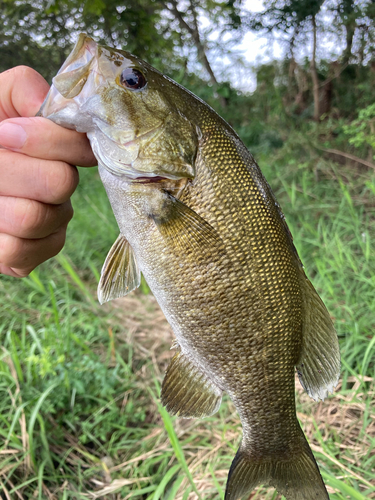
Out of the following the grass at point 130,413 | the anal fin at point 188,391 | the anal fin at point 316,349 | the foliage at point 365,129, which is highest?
the foliage at point 365,129

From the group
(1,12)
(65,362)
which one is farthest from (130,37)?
(65,362)

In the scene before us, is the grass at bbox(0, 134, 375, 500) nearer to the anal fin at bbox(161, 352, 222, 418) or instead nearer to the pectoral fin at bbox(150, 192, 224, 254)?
the anal fin at bbox(161, 352, 222, 418)

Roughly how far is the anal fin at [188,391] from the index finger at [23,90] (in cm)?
96

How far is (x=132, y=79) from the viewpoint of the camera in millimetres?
1019

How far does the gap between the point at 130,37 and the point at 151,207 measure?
657cm

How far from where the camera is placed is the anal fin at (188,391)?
3.82 ft

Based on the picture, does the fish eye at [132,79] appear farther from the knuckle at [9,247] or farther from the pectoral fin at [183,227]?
the knuckle at [9,247]

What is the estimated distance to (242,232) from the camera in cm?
103

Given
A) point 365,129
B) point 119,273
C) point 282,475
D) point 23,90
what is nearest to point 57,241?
point 119,273

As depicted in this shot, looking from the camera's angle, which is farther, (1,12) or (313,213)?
(1,12)

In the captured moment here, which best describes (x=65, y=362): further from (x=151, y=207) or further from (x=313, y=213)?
(x=313, y=213)

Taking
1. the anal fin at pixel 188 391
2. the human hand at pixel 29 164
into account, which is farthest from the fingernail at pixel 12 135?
the anal fin at pixel 188 391

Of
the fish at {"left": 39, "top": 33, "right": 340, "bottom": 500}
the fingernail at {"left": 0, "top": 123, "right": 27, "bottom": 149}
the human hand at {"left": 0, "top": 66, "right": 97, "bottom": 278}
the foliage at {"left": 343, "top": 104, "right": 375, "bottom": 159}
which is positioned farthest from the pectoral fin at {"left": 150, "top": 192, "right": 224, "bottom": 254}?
the foliage at {"left": 343, "top": 104, "right": 375, "bottom": 159}

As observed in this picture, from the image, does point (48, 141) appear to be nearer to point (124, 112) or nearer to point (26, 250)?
point (124, 112)
